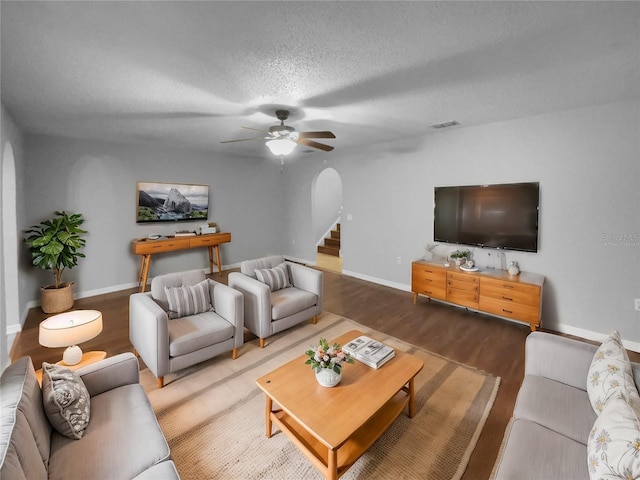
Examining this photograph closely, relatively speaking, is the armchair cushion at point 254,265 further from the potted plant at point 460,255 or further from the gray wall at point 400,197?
the potted plant at point 460,255

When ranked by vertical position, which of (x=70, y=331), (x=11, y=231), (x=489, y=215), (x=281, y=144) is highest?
(x=281, y=144)

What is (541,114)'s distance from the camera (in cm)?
336

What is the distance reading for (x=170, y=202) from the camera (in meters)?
5.44

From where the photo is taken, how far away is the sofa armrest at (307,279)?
3.55 m

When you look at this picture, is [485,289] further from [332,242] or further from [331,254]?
[332,242]

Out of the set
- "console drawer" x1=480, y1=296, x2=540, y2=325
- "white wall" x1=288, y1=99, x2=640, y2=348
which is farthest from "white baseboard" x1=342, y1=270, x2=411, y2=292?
"console drawer" x1=480, y1=296, x2=540, y2=325

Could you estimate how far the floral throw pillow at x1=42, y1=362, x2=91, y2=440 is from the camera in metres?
1.37

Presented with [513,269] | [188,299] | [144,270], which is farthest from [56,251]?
[513,269]

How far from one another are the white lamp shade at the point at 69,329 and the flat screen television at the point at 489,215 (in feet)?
13.8

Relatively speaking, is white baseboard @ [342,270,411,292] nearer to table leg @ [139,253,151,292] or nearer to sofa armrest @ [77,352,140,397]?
table leg @ [139,253,151,292]

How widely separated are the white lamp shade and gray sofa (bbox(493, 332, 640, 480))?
2480mm

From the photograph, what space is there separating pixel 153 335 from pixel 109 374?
554 millimetres

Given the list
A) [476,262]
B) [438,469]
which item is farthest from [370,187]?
[438,469]

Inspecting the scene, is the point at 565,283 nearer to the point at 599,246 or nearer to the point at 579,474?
the point at 599,246
